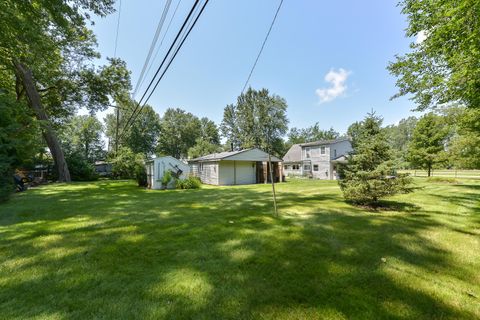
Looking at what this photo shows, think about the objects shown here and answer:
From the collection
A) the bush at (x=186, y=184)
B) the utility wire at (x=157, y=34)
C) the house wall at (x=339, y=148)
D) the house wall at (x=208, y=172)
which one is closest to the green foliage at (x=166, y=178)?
the bush at (x=186, y=184)

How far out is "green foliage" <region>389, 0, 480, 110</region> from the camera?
508 centimetres

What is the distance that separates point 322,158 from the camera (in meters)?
23.2

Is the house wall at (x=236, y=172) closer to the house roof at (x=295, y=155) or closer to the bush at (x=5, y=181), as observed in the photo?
the house roof at (x=295, y=155)

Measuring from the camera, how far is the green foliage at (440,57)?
5.08 m

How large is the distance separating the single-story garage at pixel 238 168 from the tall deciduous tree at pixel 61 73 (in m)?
10.5

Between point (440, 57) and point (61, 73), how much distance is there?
77.1 ft

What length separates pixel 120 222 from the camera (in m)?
5.34

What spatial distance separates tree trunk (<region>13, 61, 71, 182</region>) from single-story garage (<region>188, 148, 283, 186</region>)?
36.4ft

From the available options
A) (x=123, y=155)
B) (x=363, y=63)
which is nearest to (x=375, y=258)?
(x=363, y=63)

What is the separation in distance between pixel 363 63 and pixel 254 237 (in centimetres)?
1301

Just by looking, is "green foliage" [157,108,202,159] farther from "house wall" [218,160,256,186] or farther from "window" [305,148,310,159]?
"house wall" [218,160,256,186]

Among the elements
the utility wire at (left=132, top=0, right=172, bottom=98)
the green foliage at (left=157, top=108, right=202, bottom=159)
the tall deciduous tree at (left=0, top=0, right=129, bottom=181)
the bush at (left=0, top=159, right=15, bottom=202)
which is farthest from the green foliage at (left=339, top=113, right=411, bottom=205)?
the green foliage at (left=157, top=108, right=202, bottom=159)

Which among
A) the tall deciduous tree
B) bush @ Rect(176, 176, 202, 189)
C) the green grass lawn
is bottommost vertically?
the green grass lawn

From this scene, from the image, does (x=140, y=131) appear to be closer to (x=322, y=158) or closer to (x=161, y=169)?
(x=161, y=169)
